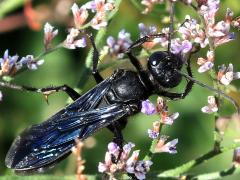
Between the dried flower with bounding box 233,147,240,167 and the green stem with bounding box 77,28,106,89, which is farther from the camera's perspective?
the green stem with bounding box 77,28,106,89

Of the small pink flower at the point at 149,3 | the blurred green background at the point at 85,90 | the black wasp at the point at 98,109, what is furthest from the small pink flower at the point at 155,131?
the blurred green background at the point at 85,90

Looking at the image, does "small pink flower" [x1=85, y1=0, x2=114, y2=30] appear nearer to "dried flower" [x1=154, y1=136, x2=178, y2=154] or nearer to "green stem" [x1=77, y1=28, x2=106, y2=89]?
"green stem" [x1=77, y1=28, x2=106, y2=89]

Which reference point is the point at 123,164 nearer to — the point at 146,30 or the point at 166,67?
the point at 166,67

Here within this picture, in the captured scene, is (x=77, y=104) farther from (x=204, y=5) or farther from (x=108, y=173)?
(x=204, y=5)

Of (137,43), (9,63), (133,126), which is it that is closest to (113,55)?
(137,43)

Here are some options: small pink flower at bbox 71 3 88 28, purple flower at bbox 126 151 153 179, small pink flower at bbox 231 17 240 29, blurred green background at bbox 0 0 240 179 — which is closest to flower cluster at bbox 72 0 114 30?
small pink flower at bbox 71 3 88 28

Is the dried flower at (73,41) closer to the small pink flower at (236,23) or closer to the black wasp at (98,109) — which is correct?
the black wasp at (98,109)
